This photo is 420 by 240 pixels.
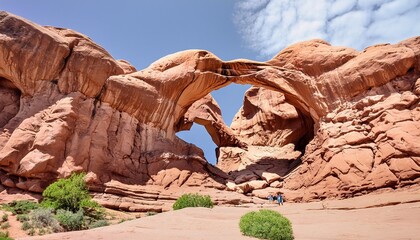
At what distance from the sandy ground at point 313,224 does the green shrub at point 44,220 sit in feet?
21.5

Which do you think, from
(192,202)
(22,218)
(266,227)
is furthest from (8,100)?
(266,227)

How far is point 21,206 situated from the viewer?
19.0m

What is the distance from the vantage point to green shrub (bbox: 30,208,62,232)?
16609mm

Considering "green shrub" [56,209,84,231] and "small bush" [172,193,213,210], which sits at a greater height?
"small bush" [172,193,213,210]

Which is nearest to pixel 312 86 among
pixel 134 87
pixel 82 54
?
pixel 134 87

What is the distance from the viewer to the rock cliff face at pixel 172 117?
73.7 feet

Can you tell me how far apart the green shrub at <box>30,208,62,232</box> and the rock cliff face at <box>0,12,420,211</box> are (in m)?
4.80

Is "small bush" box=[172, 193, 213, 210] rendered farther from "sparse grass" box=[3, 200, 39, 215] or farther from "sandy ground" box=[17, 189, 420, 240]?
"sparse grass" box=[3, 200, 39, 215]

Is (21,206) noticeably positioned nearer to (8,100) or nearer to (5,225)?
(5,225)

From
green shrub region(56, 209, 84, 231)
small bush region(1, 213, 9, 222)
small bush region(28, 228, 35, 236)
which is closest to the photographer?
small bush region(28, 228, 35, 236)

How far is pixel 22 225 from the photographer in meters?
16.6

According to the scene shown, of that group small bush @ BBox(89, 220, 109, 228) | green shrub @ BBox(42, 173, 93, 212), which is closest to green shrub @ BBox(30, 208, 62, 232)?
small bush @ BBox(89, 220, 109, 228)

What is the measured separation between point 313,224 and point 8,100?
2275 cm

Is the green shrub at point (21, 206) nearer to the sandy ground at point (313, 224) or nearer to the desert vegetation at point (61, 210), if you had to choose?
the desert vegetation at point (61, 210)
